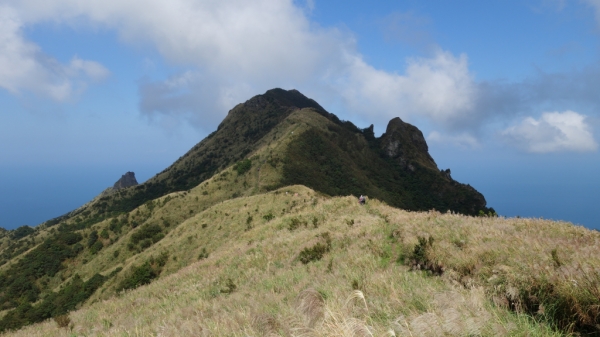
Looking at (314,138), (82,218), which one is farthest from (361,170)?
(82,218)

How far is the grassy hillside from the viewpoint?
14.3ft

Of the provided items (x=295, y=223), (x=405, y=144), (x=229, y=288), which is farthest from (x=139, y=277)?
(x=405, y=144)

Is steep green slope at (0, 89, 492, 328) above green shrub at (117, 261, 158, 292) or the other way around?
above

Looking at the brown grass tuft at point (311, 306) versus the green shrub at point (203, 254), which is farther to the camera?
the green shrub at point (203, 254)

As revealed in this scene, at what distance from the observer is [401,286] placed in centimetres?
646

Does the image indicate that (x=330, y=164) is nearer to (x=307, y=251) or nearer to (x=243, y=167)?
(x=243, y=167)

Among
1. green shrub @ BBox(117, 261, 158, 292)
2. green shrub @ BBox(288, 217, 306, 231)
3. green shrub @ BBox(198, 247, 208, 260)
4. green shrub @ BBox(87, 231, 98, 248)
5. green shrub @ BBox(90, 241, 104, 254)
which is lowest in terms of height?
green shrub @ BBox(117, 261, 158, 292)

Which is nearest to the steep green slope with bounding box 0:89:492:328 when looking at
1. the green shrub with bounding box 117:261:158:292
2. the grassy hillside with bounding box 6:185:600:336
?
the green shrub with bounding box 117:261:158:292

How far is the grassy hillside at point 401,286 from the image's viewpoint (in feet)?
14.3

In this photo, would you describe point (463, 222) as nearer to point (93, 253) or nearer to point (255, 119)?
point (93, 253)

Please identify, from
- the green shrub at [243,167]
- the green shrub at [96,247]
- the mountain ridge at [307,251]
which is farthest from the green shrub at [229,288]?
the green shrub at [243,167]

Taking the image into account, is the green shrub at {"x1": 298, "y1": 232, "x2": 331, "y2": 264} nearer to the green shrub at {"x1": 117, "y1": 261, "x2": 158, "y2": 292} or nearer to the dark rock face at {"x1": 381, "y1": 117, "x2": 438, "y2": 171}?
the green shrub at {"x1": 117, "y1": 261, "x2": 158, "y2": 292}

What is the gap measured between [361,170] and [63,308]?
87.6 m

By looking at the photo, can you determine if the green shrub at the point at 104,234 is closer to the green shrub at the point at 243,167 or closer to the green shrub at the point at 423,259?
the green shrub at the point at 243,167
